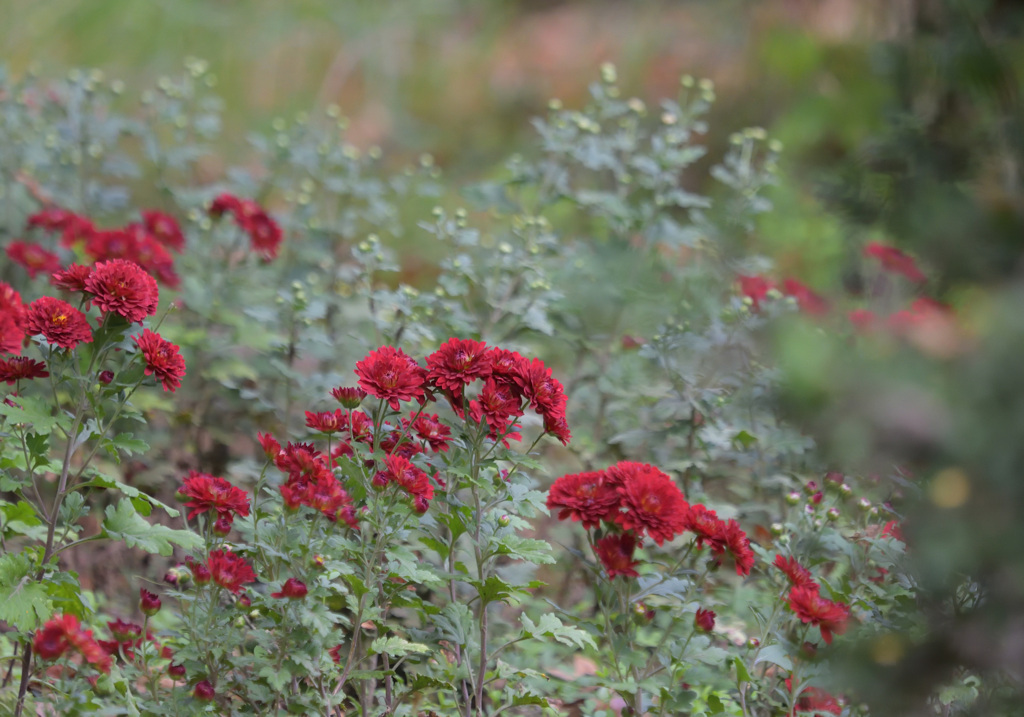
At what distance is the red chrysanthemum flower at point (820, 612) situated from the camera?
1254mm

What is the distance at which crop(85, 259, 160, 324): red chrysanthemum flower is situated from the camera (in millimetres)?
1289

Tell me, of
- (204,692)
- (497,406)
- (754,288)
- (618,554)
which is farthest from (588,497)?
(754,288)

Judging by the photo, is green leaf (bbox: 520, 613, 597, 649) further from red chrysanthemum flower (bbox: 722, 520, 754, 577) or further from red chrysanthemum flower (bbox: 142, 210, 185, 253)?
red chrysanthemum flower (bbox: 142, 210, 185, 253)

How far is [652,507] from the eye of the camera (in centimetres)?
127

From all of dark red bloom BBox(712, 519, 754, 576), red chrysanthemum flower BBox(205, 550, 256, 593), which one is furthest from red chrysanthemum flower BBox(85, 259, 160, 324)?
dark red bloom BBox(712, 519, 754, 576)

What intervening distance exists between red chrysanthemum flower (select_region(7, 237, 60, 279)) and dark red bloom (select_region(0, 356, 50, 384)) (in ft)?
2.79

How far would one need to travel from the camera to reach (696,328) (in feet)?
6.43

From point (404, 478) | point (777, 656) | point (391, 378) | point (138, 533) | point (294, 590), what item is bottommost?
point (777, 656)

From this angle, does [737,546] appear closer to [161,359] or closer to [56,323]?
[161,359]

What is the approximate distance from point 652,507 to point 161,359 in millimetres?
739

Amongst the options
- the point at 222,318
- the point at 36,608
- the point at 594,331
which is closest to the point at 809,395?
the point at 36,608

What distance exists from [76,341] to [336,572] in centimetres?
51

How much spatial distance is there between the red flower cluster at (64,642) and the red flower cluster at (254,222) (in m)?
1.28

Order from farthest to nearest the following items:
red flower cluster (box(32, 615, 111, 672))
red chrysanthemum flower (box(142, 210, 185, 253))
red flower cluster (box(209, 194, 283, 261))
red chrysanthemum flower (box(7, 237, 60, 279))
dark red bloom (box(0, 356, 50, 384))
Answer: red chrysanthemum flower (box(142, 210, 185, 253)), red flower cluster (box(209, 194, 283, 261)), red chrysanthemum flower (box(7, 237, 60, 279)), dark red bloom (box(0, 356, 50, 384)), red flower cluster (box(32, 615, 111, 672))
